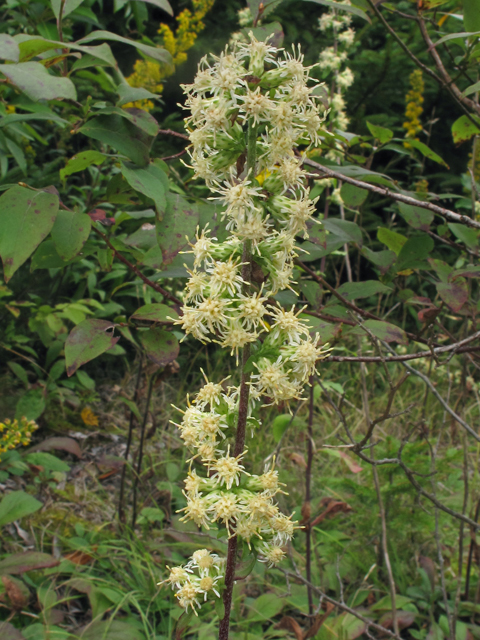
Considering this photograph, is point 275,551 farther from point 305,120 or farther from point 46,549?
point 46,549

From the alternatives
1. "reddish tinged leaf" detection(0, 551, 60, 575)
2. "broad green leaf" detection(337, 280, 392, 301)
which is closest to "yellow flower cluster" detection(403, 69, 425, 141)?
"broad green leaf" detection(337, 280, 392, 301)

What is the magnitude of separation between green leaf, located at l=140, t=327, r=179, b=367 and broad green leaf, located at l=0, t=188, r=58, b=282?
0.36 m

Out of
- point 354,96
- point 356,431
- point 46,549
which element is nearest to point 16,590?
point 46,549

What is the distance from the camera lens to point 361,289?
5.00ft

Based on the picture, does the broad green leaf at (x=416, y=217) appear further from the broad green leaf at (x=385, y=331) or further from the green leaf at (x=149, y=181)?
the green leaf at (x=149, y=181)

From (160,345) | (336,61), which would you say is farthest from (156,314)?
(336,61)

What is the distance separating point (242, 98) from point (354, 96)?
440 cm

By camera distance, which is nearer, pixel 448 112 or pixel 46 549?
pixel 46 549

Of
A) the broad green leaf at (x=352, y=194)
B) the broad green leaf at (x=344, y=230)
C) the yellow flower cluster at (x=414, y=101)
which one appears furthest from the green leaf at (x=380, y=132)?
the yellow flower cluster at (x=414, y=101)

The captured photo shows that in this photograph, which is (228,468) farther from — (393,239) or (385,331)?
(393,239)

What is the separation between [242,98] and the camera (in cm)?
92

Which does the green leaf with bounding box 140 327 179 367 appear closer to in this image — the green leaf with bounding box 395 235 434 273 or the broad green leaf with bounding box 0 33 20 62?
the broad green leaf with bounding box 0 33 20 62

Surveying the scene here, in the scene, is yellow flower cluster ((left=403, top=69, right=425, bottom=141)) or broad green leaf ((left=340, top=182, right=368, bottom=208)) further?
yellow flower cluster ((left=403, top=69, right=425, bottom=141))

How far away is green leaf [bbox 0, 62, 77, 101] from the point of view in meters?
1.08
